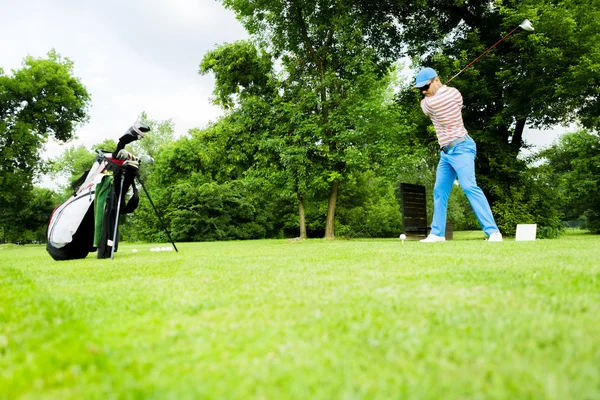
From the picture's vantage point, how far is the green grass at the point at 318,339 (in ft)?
4.42

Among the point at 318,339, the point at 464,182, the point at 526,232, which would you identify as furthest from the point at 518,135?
the point at 318,339

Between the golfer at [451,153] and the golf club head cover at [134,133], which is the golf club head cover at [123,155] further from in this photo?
the golfer at [451,153]

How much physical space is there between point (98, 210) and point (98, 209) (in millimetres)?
18

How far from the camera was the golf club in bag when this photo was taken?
7883 millimetres

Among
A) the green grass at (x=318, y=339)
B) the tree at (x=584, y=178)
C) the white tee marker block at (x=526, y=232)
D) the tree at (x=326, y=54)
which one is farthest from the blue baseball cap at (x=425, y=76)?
the tree at (x=584, y=178)

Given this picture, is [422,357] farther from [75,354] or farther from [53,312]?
[53,312]

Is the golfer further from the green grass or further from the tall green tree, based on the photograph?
the tall green tree

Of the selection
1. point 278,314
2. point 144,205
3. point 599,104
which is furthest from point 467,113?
point 144,205

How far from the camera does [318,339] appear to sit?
187 centimetres

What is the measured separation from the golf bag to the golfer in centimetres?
554

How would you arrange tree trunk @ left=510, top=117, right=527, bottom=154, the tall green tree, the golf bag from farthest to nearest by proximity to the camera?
tree trunk @ left=510, top=117, right=527, bottom=154, the tall green tree, the golf bag

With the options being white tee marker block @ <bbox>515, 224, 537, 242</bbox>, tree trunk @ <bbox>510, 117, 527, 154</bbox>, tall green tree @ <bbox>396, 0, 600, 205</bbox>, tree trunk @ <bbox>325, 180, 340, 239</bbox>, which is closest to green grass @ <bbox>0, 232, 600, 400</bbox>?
white tee marker block @ <bbox>515, 224, 537, 242</bbox>

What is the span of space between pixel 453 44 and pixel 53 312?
20.1 metres

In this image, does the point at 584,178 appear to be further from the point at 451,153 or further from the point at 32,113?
the point at 32,113
